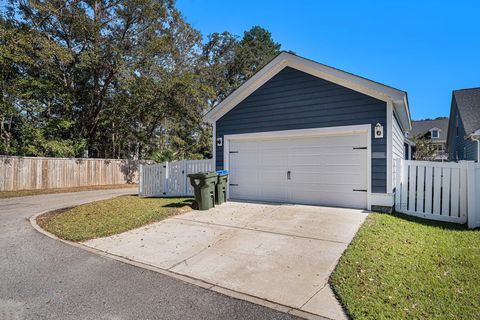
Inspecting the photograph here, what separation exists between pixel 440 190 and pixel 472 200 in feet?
2.62

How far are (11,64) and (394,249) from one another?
21083 millimetres

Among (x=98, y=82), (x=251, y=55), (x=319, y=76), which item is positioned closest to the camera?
(x=319, y=76)

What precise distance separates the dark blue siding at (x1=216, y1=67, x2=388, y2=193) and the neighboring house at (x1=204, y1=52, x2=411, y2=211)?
0.02 m

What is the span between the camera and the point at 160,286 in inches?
142

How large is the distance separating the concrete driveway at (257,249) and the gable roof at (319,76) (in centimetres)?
312

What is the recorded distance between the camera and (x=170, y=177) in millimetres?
11570

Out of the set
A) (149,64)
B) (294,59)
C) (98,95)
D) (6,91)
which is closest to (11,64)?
(6,91)

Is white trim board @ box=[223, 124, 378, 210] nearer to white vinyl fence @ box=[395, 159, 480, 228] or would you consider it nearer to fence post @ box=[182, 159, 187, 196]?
white vinyl fence @ box=[395, 159, 480, 228]

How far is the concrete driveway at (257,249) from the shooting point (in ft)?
11.3

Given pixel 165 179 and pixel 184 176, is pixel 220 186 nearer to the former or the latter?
pixel 184 176

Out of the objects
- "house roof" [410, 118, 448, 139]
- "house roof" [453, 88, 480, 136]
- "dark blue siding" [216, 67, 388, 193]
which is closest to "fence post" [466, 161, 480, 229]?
"dark blue siding" [216, 67, 388, 193]

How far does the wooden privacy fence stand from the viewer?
48.3ft

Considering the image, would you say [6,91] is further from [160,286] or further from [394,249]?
[394,249]

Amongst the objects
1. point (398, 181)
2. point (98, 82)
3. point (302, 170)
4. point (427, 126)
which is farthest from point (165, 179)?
point (427, 126)
